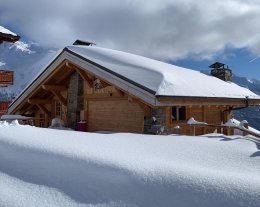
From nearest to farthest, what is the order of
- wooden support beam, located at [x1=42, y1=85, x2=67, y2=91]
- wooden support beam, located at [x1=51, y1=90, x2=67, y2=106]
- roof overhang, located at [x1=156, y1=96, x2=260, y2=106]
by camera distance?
roof overhang, located at [x1=156, y1=96, x2=260, y2=106] < wooden support beam, located at [x1=42, y1=85, x2=67, y2=91] < wooden support beam, located at [x1=51, y1=90, x2=67, y2=106]

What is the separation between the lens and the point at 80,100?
13906 mm

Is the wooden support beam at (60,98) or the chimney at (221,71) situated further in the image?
the chimney at (221,71)

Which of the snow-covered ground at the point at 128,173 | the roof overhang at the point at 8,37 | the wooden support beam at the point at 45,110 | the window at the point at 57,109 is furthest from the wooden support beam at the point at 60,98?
the snow-covered ground at the point at 128,173

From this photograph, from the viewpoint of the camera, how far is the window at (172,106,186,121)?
1109cm

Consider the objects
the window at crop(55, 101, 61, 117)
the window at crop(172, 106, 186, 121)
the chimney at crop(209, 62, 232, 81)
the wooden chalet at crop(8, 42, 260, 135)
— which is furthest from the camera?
the chimney at crop(209, 62, 232, 81)

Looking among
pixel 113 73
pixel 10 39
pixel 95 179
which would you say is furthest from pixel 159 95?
pixel 10 39

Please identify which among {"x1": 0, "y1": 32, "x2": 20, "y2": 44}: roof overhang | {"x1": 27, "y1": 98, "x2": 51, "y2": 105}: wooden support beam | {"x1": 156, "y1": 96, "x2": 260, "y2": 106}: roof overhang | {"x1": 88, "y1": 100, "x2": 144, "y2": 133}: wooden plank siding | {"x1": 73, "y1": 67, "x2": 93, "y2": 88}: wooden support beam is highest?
{"x1": 0, "y1": 32, "x2": 20, "y2": 44}: roof overhang

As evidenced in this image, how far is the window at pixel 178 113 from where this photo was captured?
36.4ft

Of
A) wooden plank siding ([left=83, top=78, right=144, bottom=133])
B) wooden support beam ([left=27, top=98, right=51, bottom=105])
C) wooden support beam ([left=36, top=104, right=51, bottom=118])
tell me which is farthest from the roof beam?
wooden support beam ([left=36, top=104, right=51, bottom=118])

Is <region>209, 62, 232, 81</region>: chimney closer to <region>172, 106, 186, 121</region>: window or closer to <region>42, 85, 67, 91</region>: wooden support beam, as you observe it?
<region>172, 106, 186, 121</region>: window

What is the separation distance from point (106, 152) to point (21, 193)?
4.22ft

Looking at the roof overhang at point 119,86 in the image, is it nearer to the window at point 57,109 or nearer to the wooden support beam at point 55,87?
the wooden support beam at point 55,87

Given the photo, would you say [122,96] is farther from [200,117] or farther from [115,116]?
[200,117]

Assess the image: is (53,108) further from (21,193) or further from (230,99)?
(21,193)
